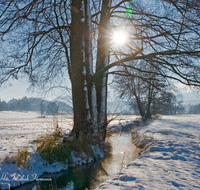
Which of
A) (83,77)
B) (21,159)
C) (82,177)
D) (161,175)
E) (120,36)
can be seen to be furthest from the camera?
(120,36)

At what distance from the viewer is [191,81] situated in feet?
15.4

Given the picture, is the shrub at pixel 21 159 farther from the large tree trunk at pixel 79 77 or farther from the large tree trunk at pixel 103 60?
the large tree trunk at pixel 103 60

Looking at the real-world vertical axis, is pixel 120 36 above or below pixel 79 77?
above

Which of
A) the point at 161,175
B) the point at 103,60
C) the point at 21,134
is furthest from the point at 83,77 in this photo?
the point at 21,134

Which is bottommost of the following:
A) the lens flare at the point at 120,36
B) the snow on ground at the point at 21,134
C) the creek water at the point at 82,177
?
the creek water at the point at 82,177

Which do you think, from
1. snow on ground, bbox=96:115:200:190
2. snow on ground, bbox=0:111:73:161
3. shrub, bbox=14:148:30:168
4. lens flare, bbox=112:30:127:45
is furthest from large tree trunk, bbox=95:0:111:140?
shrub, bbox=14:148:30:168

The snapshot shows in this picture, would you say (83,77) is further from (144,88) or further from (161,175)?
(144,88)

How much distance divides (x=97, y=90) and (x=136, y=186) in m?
4.18

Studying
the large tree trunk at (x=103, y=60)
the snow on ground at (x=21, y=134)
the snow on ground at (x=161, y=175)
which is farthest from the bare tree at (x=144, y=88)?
the snow on ground at (x=21, y=134)

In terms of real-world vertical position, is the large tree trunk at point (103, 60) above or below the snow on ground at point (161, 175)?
above

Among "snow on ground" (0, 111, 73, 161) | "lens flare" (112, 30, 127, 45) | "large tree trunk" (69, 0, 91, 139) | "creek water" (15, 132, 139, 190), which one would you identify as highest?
"lens flare" (112, 30, 127, 45)

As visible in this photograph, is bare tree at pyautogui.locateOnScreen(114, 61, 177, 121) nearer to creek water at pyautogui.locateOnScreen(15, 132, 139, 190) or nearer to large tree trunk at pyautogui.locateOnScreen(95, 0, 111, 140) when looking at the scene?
large tree trunk at pyautogui.locateOnScreen(95, 0, 111, 140)

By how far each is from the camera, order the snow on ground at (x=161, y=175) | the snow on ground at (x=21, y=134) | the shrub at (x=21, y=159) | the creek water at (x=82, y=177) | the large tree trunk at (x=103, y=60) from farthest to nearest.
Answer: the large tree trunk at (x=103, y=60) → the snow on ground at (x=21, y=134) → the shrub at (x=21, y=159) → the creek water at (x=82, y=177) → the snow on ground at (x=161, y=175)

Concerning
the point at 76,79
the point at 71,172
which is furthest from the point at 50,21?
the point at 71,172
